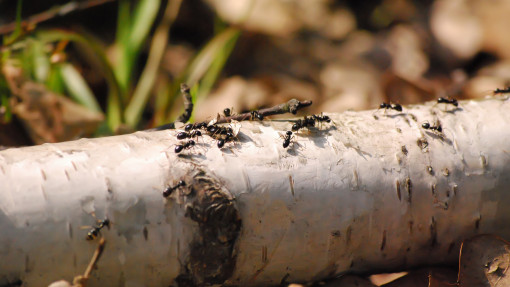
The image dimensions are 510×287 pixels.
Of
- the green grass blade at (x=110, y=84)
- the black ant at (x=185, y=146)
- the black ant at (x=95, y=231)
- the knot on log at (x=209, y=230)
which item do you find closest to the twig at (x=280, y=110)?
the black ant at (x=185, y=146)

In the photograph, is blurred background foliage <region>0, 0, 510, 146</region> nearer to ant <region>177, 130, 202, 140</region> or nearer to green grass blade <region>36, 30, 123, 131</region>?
green grass blade <region>36, 30, 123, 131</region>

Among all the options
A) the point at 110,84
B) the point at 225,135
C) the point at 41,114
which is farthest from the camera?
the point at 110,84

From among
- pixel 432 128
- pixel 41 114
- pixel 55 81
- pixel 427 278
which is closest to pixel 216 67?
pixel 55 81

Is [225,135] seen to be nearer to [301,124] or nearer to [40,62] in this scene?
[301,124]

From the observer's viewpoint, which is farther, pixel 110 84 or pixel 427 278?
pixel 110 84

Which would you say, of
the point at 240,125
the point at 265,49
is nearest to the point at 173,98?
the point at 265,49

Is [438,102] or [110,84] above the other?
[110,84]

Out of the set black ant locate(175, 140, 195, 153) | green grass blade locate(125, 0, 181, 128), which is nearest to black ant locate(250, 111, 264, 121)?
black ant locate(175, 140, 195, 153)
